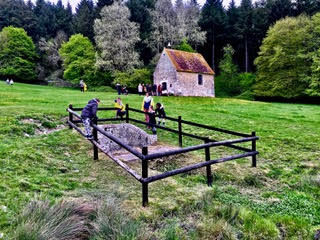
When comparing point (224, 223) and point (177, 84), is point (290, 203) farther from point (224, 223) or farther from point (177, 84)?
point (177, 84)

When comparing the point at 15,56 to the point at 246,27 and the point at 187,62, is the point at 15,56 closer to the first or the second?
the point at 187,62

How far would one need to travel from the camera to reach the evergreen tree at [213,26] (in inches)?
1895

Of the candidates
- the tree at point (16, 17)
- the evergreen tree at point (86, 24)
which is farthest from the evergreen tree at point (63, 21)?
the evergreen tree at point (86, 24)

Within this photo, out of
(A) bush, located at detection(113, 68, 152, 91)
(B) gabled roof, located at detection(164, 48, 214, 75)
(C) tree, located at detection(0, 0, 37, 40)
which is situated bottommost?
(A) bush, located at detection(113, 68, 152, 91)

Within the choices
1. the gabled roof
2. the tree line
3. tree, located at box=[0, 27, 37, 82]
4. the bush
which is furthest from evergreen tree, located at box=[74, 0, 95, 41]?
the gabled roof

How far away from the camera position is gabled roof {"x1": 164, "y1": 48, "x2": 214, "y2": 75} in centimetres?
3203

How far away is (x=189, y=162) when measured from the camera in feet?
25.5

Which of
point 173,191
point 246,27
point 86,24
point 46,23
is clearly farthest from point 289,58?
point 46,23

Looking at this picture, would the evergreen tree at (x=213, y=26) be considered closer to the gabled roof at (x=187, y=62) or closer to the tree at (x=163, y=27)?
the tree at (x=163, y=27)

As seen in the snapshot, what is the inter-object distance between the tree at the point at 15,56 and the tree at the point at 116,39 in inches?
628

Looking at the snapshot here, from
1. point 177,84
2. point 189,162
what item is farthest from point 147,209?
point 177,84

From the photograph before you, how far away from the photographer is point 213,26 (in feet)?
159

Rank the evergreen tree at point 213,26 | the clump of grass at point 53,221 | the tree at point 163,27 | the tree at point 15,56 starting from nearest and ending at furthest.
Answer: the clump of grass at point 53,221
the tree at point 163,27
the tree at point 15,56
the evergreen tree at point 213,26

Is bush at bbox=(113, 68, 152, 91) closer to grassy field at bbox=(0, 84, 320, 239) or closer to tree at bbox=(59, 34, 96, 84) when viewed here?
tree at bbox=(59, 34, 96, 84)
